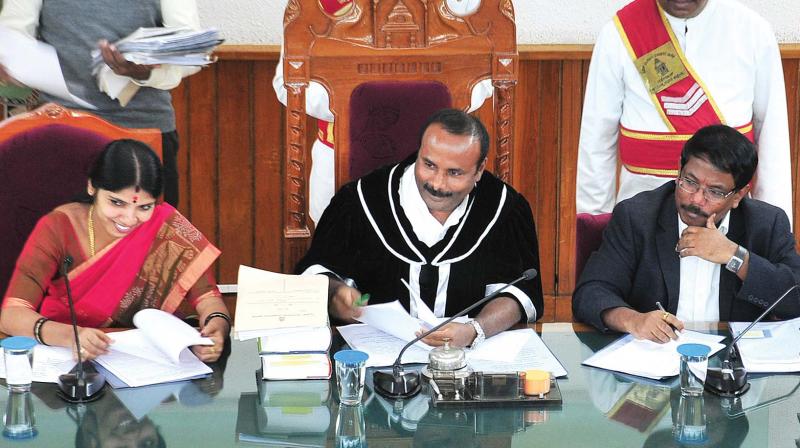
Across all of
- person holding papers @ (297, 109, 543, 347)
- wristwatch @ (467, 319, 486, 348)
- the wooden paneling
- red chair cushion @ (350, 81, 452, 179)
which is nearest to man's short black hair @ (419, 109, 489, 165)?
person holding papers @ (297, 109, 543, 347)

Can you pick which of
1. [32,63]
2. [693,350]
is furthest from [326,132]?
[693,350]

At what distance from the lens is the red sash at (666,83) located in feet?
11.5

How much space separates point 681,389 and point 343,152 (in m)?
1.15

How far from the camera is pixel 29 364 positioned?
7.16 feet

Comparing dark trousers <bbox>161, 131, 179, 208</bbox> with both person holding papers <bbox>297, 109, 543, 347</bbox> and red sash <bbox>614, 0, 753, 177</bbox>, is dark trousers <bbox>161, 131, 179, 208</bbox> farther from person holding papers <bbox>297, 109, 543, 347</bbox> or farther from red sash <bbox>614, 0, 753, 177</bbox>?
red sash <bbox>614, 0, 753, 177</bbox>

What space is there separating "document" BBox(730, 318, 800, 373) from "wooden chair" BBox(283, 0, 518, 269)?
80 centimetres

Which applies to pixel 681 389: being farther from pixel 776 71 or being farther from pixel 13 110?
pixel 13 110

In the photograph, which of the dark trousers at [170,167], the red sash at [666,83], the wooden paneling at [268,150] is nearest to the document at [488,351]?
the dark trousers at [170,167]

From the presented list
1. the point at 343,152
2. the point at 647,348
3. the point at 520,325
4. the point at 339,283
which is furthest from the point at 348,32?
the point at 647,348

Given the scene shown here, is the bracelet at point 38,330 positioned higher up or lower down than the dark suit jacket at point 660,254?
lower down

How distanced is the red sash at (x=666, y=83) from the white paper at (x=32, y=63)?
163 cm

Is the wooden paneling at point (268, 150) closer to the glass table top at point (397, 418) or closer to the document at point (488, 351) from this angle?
the document at point (488, 351)

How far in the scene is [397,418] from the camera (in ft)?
7.04

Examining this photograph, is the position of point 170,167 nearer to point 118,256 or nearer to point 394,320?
point 118,256
